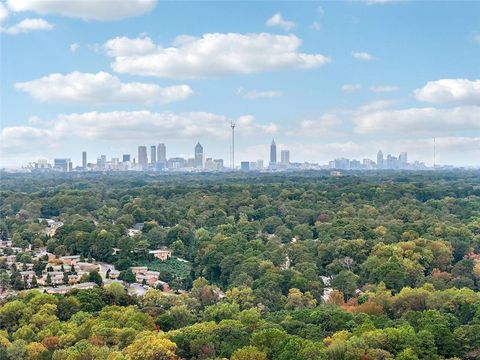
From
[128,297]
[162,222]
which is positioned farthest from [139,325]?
[162,222]

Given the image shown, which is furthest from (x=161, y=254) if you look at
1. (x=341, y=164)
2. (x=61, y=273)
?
(x=341, y=164)

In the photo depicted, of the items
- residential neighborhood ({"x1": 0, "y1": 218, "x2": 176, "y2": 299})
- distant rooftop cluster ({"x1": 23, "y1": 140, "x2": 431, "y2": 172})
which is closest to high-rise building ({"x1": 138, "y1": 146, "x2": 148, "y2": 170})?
distant rooftop cluster ({"x1": 23, "y1": 140, "x2": 431, "y2": 172})

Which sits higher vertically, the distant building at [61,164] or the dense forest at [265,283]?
the distant building at [61,164]

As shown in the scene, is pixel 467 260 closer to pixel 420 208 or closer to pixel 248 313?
pixel 248 313

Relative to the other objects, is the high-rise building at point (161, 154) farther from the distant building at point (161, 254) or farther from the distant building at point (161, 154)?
the distant building at point (161, 254)

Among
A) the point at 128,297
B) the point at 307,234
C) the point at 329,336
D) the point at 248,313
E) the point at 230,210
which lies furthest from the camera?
the point at 230,210

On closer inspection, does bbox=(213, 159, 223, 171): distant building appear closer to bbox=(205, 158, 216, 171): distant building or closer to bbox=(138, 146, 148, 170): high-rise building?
bbox=(205, 158, 216, 171): distant building

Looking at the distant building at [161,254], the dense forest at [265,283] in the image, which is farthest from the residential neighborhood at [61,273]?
the dense forest at [265,283]

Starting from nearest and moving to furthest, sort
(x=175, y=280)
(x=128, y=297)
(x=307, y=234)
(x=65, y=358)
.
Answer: (x=65, y=358)
(x=128, y=297)
(x=175, y=280)
(x=307, y=234)
